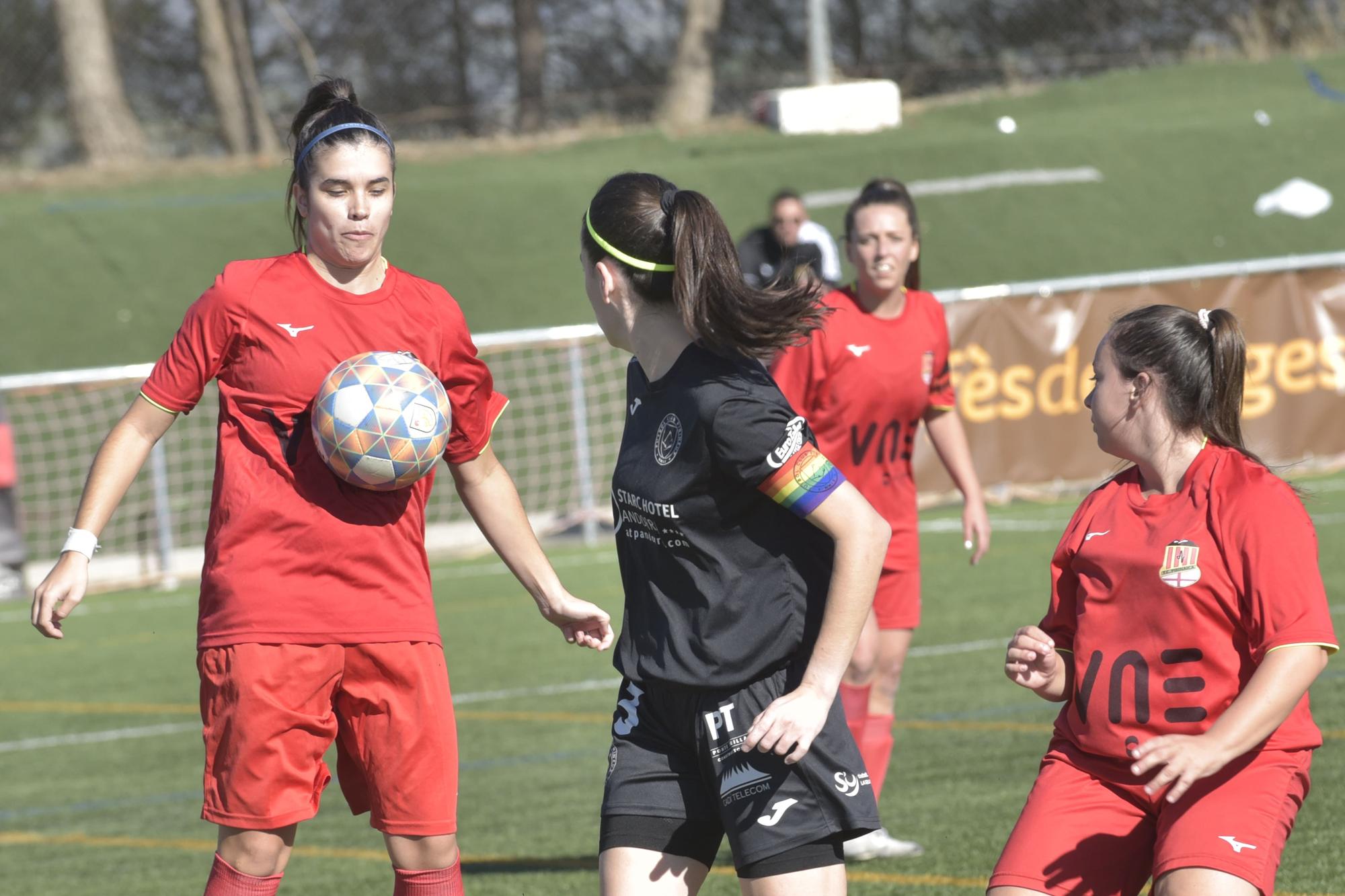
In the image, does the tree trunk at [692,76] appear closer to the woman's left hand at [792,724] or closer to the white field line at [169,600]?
the white field line at [169,600]

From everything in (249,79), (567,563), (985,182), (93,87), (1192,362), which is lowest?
(567,563)

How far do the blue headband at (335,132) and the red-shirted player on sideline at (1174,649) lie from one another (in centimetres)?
179

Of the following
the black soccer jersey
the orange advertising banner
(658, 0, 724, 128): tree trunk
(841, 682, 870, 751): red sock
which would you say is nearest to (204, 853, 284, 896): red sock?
the black soccer jersey

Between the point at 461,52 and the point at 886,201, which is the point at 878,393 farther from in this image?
the point at 461,52

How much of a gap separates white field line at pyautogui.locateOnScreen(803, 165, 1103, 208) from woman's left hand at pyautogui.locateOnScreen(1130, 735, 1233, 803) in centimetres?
1903

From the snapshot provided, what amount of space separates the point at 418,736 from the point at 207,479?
42.8ft

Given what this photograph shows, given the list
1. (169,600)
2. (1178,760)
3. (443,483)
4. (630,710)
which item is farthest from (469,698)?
(443,483)

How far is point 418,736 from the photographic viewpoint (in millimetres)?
4109

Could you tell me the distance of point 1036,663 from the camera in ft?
11.9

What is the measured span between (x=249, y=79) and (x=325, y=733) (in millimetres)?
25411

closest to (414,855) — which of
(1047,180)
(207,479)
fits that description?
(207,479)

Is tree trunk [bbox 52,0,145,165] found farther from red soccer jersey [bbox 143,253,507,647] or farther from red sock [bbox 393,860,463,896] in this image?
red sock [bbox 393,860,463,896]

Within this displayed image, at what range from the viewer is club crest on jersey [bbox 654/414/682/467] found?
3.56 metres

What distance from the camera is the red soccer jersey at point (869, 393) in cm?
617
